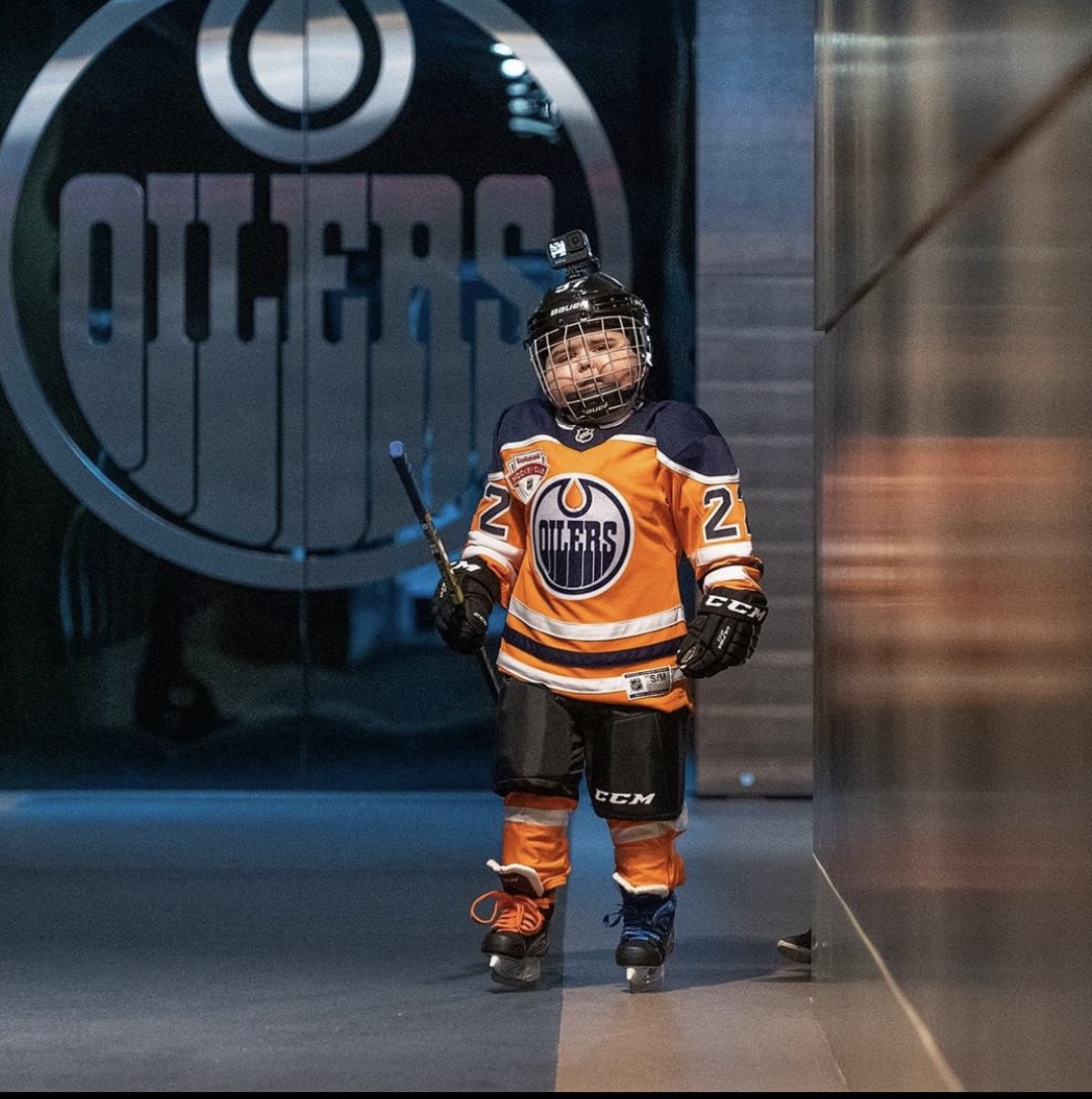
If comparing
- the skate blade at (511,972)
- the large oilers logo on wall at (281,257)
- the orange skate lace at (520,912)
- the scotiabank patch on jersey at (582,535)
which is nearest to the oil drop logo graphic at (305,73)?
the large oilers logo on wall at (281,257)

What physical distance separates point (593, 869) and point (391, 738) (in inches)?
72.5

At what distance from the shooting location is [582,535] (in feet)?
13.6

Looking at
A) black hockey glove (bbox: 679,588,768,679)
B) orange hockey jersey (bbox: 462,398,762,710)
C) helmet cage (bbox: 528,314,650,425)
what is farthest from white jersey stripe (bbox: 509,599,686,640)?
helmet cage (bbox: 528,314,650,425)

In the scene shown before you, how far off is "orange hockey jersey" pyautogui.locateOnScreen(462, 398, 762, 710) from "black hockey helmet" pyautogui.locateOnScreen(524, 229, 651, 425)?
5cm

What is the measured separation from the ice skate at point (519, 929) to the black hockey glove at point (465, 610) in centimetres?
46

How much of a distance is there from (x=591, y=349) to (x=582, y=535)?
15.3 inches

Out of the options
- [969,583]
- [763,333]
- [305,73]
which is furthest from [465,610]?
[305,73]

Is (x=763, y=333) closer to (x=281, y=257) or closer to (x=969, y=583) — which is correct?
(x=281, y=257)

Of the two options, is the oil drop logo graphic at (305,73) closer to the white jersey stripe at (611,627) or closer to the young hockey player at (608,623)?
the young hockey player at (608,623)

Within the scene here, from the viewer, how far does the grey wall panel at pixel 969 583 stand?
1826mm

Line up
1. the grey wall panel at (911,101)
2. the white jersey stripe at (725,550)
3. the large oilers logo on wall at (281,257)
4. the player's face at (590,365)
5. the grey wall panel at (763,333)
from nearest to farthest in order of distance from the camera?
the grey wall panel at (911,101), the white jersey stripe at (725,550), the player's face at (590,365), the grey wall panel at (763,333), the large oilers logo on wall at (281,257)

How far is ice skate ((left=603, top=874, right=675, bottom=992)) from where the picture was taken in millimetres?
3967

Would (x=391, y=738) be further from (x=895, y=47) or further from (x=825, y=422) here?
(x=895, y=47)

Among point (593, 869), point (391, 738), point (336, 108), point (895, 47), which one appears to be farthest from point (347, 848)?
point (895, 47)
